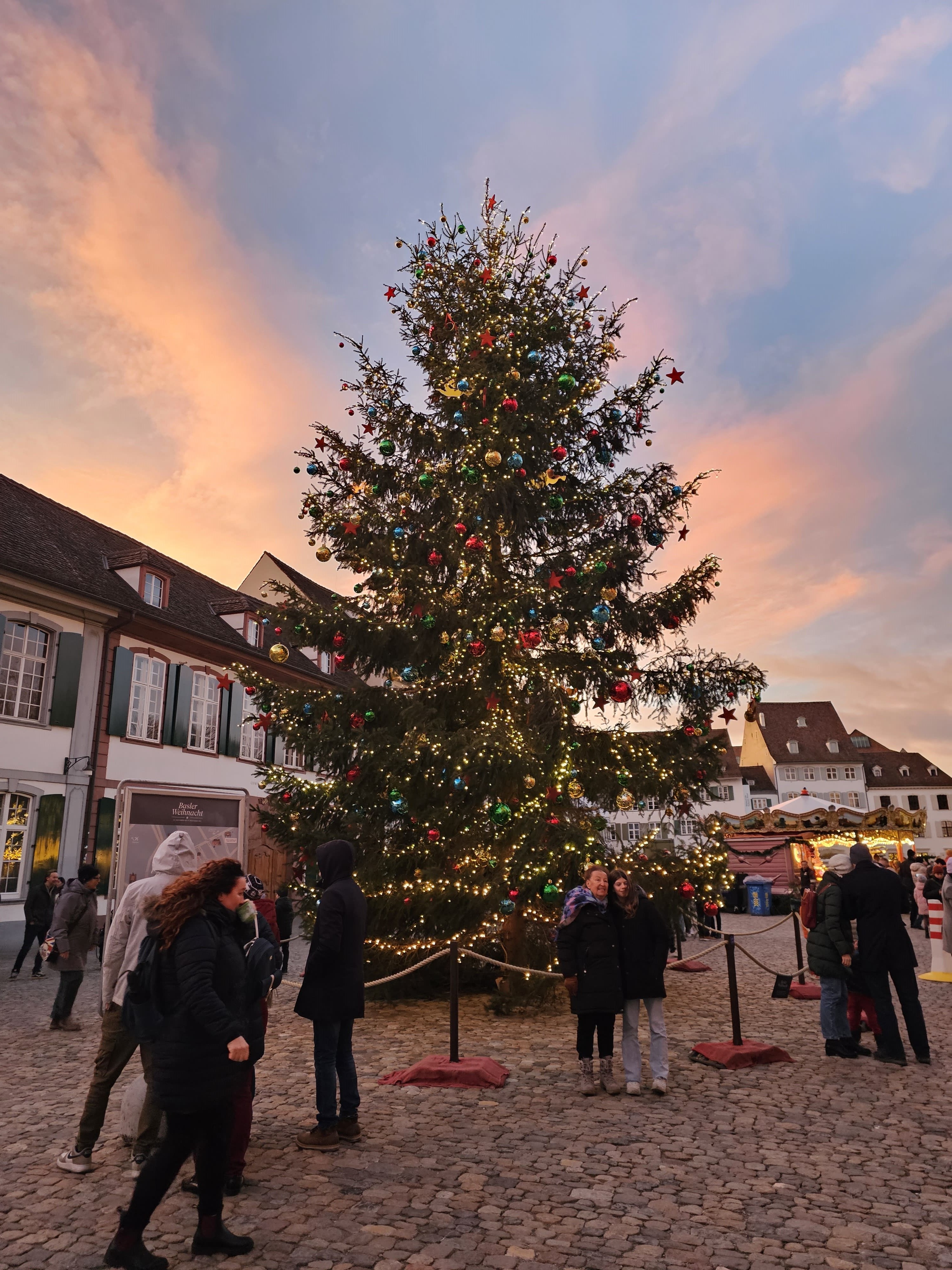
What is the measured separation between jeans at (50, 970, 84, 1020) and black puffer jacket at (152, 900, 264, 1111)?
6334mm

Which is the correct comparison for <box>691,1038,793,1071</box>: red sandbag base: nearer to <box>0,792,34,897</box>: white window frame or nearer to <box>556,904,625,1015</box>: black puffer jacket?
<box>556,904,625,1015</box>: black puffer jacket

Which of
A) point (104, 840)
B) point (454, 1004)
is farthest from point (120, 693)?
point (454, 1004)

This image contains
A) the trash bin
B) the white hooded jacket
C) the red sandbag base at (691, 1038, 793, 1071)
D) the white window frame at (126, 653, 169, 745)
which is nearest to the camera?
the white hooded jacket

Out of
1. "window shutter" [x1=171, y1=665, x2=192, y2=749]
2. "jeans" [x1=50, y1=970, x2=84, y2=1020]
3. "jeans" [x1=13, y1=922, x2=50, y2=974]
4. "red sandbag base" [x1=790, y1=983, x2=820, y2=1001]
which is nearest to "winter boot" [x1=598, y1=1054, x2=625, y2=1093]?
"red sandbag base" [x1=790, y1=983, x2=820, y2=1001]

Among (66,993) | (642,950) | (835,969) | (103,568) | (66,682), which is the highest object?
(103,568)

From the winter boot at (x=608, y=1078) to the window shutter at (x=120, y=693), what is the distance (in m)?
14.6

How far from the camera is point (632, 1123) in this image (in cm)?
555

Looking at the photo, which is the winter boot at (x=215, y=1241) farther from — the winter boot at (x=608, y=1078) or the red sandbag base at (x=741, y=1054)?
the red sandbag base at (x=741, y=1054)

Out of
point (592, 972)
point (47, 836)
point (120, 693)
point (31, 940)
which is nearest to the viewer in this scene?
point (592, 972)

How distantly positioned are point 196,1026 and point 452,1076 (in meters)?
3.63

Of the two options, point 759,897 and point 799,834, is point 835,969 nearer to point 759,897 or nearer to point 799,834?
point 759,897

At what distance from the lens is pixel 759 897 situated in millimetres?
26047

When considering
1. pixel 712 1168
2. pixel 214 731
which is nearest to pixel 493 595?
pixel 712 1168

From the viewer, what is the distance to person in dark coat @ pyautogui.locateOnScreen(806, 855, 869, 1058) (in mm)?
7289
